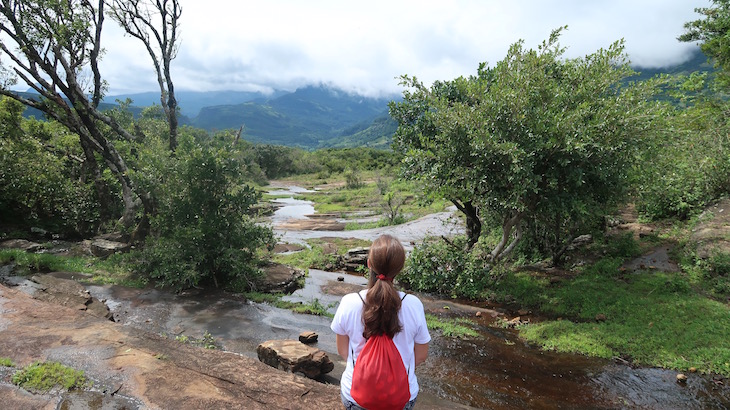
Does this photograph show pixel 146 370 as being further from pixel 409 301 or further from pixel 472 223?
pixel 472 223

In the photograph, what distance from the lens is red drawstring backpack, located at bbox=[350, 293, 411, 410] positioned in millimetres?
2980

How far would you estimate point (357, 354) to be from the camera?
327cm

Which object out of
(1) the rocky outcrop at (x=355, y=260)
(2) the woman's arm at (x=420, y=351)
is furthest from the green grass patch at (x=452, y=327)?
(2) the woman's arm at (x=420, y=351)

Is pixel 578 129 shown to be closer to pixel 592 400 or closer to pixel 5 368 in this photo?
pixel 592 400

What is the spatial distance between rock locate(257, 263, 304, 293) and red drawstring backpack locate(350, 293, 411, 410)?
43.1 feet

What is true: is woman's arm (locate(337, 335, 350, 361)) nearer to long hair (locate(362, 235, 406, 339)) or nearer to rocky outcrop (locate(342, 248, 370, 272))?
long hair (locate(362, 235, 406, 339))

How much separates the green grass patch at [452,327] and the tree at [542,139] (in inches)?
161

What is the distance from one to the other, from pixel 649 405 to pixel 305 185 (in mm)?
74804

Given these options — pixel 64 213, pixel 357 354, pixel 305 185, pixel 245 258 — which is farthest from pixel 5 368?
pixel 305 185

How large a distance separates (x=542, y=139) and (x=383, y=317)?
34.7 feet

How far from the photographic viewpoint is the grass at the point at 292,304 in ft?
43.4

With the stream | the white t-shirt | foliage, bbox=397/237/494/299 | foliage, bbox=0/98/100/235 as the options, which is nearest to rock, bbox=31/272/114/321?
the stream

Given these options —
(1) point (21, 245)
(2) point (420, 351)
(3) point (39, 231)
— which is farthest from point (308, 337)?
(3) point (39, 231)

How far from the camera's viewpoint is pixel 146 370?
6.25 meters
